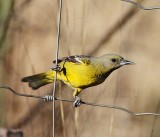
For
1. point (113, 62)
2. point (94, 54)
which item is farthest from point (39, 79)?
point (94, 54)

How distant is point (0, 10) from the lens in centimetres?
254

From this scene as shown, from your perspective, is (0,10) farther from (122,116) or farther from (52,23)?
(122,116)

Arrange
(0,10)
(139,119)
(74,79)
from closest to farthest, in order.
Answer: (74,79)
(0,10)
(139,119)

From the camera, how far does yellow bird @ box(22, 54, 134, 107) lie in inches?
75.9

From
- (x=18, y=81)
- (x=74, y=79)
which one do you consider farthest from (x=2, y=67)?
(x=74, y=79)

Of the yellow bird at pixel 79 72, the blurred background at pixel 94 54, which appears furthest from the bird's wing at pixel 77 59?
the blurred background at pixel 94 54

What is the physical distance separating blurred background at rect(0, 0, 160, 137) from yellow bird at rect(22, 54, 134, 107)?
2.29ft

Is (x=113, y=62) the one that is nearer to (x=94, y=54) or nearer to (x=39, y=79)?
(x=39, y=79)

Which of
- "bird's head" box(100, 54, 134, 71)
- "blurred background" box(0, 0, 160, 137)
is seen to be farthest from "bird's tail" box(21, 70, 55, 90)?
"blurred background" box(0, 0, 160, 137)

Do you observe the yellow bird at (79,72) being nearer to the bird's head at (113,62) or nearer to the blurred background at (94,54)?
the bird's head at (113,62)

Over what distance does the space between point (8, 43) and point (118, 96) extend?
608 millimetres

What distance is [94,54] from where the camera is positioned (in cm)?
275

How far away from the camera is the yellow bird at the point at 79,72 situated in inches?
75.9

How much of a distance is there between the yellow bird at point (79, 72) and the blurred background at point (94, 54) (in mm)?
698
